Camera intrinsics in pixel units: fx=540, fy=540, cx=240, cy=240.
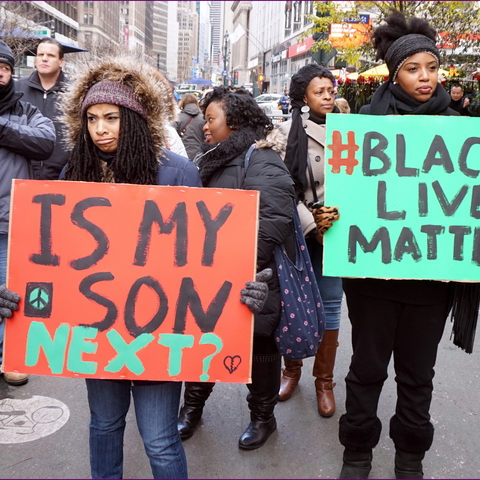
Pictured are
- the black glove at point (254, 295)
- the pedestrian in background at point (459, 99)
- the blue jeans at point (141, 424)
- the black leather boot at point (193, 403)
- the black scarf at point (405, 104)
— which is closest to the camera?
the black glove at point (254, 295)

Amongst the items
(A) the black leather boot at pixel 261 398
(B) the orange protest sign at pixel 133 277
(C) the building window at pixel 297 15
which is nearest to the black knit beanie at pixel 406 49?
(B) the orange protest sign at pixel 133 277

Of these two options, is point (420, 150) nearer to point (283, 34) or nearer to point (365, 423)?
point (365, 423)

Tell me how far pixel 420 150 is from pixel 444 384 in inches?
81.8

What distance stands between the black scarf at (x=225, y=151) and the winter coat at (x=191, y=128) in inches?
177

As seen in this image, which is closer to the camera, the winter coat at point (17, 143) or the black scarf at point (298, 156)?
the black scarf at point (298, 156)

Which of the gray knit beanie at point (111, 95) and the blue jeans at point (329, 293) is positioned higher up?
the gray knit beanie at point (111, 95)

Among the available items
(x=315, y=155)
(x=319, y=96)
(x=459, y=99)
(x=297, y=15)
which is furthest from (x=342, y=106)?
(x=297, y=15)

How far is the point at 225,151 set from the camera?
2635 mm

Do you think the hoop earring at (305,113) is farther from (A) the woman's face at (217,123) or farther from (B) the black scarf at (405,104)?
(B) the black scarf at (405,104)

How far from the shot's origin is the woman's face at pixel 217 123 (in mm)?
2746

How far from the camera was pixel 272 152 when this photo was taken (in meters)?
2.67

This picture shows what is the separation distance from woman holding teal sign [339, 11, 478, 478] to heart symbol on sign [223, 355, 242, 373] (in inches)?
28.8

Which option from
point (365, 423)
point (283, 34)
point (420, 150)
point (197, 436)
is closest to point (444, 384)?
point (365, 423)

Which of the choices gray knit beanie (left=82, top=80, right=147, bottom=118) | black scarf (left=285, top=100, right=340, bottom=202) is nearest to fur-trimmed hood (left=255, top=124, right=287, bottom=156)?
black scarf (left=285, top=100, right=340, bottom=202)
